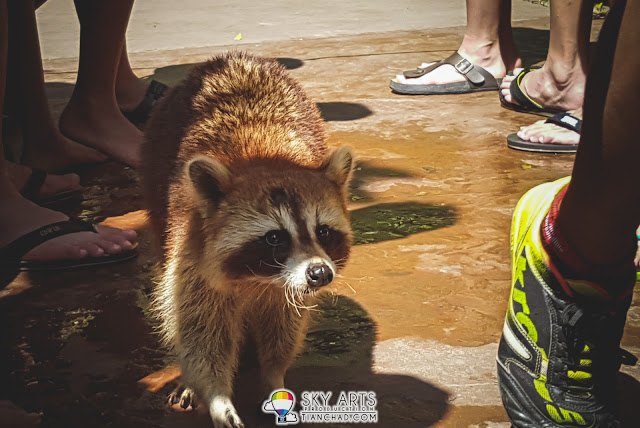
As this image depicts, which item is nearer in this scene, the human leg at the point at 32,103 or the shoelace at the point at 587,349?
the shoelace at the point at 587,349

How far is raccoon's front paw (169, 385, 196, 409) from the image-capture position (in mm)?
2385

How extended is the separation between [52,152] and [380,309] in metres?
2.52

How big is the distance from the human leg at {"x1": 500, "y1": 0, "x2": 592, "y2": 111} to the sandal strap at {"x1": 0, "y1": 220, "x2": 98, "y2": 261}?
3.20m

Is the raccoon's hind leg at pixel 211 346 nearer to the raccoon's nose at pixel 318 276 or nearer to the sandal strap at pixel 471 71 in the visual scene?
the raccoon's nose at pixel 318 276

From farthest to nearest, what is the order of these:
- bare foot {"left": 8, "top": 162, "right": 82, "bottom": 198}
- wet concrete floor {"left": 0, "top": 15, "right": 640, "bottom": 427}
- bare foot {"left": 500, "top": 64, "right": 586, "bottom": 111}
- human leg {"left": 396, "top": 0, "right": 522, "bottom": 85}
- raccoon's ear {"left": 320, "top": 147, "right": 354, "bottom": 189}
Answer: human leg {"left": 396, "top": 0, "right": 522, "bottom": 85}, bare foot {"left": 500, "top": 64, "right": 586, "bottom": 111}, bare foot {"left": 8, "top": 162, "right": 82, "bottom": 198}, raccoon's ear {"left": 320, "top": 147, "right": 354, "bottom": 189}, wet concrete floor {"left": 0, "top": 15, "right": 640, "bottom": 427}

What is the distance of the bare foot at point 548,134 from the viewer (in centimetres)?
439

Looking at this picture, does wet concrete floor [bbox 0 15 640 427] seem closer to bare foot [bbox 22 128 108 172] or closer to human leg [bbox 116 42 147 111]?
bare foot [bbox 22 128 108 172]

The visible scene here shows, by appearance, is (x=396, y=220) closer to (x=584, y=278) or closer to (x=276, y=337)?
(x=276, y=337)

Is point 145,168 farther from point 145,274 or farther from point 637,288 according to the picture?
point 637,288

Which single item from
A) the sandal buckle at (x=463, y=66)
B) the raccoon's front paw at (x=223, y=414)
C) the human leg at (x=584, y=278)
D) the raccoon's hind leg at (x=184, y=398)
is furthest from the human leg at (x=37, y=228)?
the sandal buckle at (x=463, y=66)

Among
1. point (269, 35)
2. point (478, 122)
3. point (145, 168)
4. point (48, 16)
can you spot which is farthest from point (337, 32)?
point (145, 168)

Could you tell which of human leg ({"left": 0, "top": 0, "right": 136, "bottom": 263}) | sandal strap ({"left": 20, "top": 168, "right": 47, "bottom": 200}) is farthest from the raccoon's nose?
sandal strap ({"left": 20, "top": 168, "right": 47, "bottom": 200})

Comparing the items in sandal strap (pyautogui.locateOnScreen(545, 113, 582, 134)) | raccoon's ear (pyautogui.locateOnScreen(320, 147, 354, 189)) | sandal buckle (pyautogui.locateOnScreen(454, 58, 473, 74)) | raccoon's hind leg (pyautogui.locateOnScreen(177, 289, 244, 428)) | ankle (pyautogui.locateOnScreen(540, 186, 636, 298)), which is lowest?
raccoon's hind leg (pyautogui.locateOnScreen(177, 289, 244, 428))

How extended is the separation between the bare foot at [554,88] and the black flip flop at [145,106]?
98.9 inches
